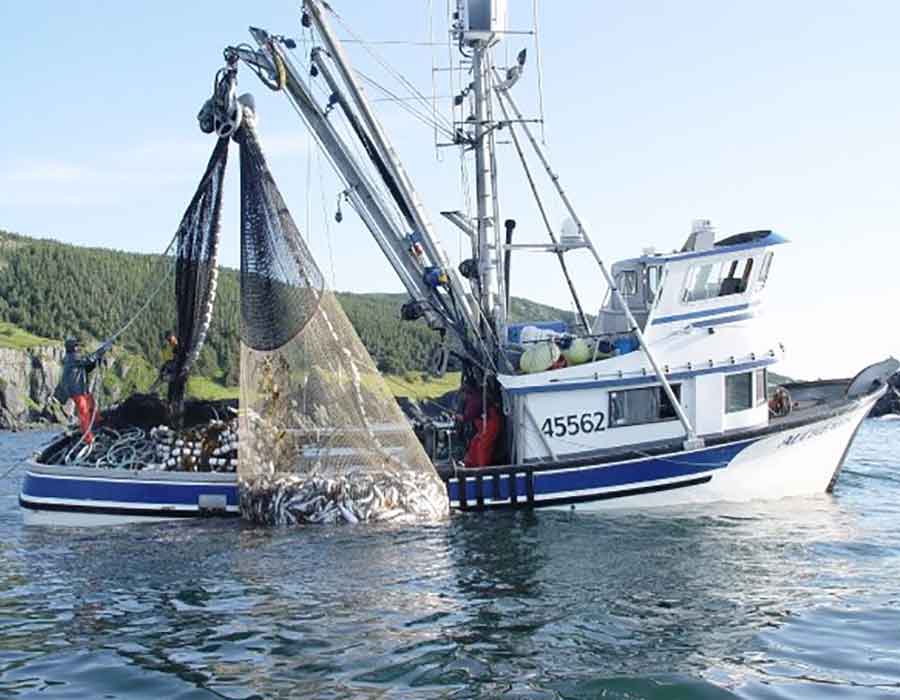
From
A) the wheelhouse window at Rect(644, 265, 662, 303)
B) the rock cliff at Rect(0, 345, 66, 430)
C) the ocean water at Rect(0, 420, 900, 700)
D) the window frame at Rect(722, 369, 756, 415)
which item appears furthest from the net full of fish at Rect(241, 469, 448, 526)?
the rock cliff at Rect(0, 345, 66, 430)

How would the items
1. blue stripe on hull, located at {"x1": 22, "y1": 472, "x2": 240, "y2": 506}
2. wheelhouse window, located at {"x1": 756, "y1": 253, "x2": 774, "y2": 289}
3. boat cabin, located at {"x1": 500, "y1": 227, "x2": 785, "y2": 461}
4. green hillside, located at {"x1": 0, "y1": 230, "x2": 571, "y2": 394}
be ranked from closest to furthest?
blue stripe on hull, located at {"x1": 22, "y1": 472, "x2": 240, "y2": 506}, boat cabin, located at {"x1": 500, "y1": 227, "x2": 785, "y2": 461}, wheelhouse window, located at {"x1": 756, "y1": 253, "x2": 774, "y2": 289}, green hillside, located at {"x1": 0, "y1": 230, "x2": 571, "y2": 394}

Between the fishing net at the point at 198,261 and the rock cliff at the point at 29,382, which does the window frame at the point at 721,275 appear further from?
the rock cliff at the point at 29,382

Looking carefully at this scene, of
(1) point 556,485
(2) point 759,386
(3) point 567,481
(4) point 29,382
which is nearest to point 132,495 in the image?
(1) point 556,485

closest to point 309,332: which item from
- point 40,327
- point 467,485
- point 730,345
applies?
point 467,485

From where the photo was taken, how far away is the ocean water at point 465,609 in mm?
8727

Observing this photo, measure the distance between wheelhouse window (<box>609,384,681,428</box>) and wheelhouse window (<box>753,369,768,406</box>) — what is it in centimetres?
158

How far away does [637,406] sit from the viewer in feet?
58.6

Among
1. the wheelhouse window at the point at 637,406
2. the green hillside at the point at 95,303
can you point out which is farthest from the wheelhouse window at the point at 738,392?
the green hillside at the point at 95,303

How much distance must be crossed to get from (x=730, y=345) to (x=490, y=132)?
5447 millimetres

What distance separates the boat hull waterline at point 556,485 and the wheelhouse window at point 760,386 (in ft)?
2.68

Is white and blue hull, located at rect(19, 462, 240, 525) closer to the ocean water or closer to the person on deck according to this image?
the ocean water

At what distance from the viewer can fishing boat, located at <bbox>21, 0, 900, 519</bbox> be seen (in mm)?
17219

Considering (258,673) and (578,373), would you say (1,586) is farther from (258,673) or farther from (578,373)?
(578,373)

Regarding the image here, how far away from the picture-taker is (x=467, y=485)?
17.2 meters
